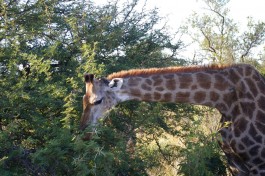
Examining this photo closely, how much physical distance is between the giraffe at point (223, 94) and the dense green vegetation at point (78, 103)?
319mm

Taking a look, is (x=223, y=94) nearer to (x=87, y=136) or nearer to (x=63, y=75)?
(x=87, y=136)

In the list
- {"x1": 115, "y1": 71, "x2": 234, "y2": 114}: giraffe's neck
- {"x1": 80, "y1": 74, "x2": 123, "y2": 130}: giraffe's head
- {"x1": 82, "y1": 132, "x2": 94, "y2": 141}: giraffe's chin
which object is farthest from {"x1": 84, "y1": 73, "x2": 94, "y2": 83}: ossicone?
{"x1": 82, "y1": 132, "x2": 94, "y2": 141}: giraffe's chin

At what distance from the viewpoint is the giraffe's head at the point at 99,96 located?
19.0 feet

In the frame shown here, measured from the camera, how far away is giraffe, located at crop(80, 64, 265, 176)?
6.00m

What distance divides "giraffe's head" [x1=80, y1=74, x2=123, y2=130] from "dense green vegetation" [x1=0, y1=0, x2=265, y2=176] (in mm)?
175

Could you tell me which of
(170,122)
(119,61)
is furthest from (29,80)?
(170,122)

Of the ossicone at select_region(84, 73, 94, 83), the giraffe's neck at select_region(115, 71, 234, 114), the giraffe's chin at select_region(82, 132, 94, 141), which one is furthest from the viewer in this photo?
the giraffe's neck at select_region(115, 71, 234, 114)

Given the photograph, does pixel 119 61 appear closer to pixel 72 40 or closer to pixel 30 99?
pixel 72 40

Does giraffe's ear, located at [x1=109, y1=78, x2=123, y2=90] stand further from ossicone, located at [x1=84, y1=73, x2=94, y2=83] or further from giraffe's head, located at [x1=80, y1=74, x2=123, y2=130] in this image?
ossicone, located at [x1=84, y1=73, x2=94, y2=83]

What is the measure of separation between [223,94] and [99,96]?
156 cm

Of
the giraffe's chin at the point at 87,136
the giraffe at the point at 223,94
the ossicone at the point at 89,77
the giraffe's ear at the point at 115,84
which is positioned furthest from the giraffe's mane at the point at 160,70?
the giraffe's chin at the point at 87,136

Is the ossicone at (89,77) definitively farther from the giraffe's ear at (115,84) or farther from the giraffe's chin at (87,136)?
the giraffe's chin at (87,136)

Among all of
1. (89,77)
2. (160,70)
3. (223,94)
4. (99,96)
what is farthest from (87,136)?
(223,94)

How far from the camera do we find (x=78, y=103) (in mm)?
6379
